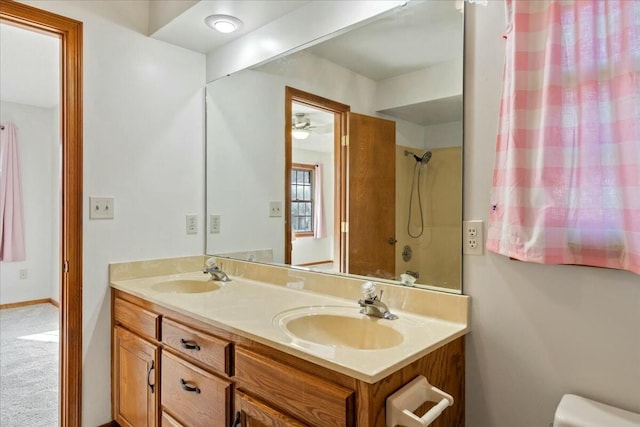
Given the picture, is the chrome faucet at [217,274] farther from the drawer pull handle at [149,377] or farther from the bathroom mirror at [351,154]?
the drawer pull handle at [149,377]

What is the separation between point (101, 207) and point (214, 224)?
0.62 m

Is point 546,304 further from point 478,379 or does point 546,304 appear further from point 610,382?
point 478,379

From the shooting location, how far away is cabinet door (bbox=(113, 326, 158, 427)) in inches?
65.8

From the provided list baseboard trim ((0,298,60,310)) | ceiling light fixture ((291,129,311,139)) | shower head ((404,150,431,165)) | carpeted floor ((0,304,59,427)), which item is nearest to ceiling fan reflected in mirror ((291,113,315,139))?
ceiling light fixture ((291,129,311,139))

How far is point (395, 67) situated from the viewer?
1.54m

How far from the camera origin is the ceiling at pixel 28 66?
2.64m

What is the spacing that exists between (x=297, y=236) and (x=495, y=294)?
1.00 metres

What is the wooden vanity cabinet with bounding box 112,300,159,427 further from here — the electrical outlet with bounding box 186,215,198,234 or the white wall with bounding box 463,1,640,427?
the white wall with bounding box 463,1,640,427

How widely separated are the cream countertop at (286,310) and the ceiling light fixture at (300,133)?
2.50 ft

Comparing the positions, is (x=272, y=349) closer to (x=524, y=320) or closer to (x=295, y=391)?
(x=295, y=391)

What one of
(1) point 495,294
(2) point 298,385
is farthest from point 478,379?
(2) point 298,385

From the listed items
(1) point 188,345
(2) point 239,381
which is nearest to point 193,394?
(1) point 188,345

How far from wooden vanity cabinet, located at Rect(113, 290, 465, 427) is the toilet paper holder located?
0.02 metres

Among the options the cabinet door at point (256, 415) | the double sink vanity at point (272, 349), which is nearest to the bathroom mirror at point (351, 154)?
the double sink vanity at point (272, 349)
